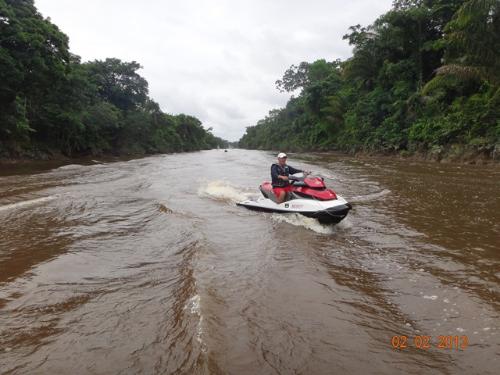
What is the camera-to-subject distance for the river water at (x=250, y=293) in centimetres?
281

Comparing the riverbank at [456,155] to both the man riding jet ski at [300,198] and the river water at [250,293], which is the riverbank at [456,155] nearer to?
the river water at [250,293]

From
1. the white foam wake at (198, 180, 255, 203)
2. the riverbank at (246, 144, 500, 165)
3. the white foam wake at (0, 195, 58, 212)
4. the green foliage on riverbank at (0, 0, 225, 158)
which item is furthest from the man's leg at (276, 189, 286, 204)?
the green foliage on riverbank at (0, 0, 225, 158)

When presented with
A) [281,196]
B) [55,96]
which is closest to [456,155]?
[281,196]

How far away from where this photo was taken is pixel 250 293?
3.99 m

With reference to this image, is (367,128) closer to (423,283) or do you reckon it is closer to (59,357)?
(423,283)

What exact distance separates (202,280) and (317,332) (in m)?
1.65

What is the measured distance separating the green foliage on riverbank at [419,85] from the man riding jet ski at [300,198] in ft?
41.0

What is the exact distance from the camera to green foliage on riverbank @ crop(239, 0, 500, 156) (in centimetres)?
1684

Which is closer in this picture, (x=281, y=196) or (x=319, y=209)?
(x=319, y=209)

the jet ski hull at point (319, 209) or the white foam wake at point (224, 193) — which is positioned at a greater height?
the jet ski hull at point (319, 209)

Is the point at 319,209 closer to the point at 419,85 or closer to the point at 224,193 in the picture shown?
the point at 224,193
